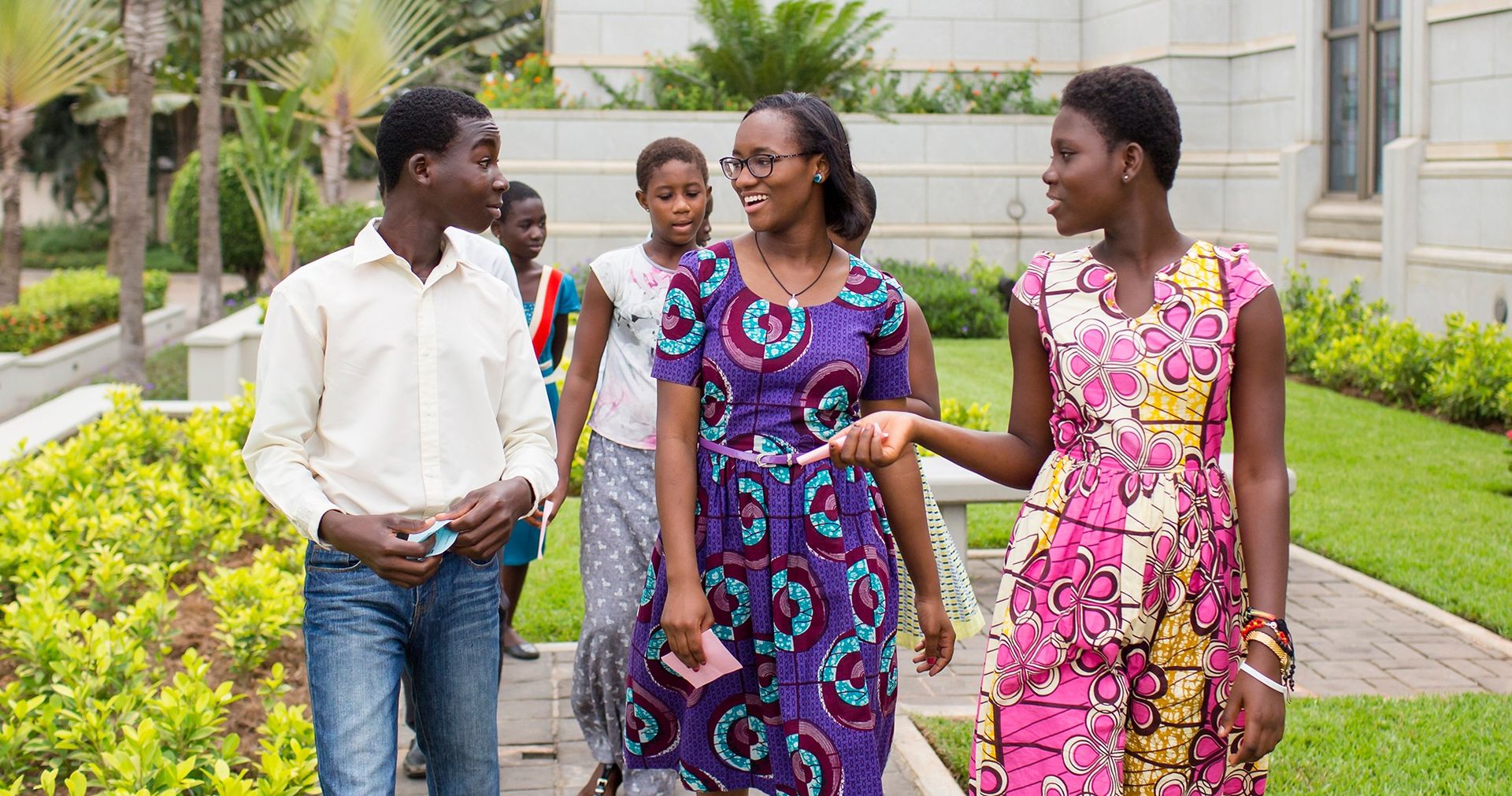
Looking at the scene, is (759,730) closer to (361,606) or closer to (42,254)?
(361,606)

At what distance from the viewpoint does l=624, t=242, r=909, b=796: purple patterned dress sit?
3.32 meters

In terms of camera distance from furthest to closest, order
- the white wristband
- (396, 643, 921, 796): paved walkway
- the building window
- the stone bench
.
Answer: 1. the building window
2. the stone bench
3. (396, 643, 921, 796): paved walkway
4. the white wristband

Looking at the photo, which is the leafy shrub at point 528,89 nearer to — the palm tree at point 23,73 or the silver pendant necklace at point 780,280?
the palm tree at point 23,73

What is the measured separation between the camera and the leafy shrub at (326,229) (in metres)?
18.5

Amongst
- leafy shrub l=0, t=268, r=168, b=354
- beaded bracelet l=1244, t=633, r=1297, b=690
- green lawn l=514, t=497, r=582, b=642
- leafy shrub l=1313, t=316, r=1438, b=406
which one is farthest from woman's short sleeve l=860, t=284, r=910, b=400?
leafy shrub l=0, t=268, r=168, b=354

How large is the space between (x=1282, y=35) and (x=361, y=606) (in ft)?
47.7

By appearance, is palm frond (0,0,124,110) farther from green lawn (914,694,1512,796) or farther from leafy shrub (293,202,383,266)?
green lawn (914,694,1512,796)

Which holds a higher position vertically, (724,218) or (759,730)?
(724,218)

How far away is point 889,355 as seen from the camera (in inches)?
136

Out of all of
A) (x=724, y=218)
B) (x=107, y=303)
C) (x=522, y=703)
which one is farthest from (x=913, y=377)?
(x=107, y=303)

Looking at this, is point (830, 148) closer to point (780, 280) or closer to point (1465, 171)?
point (780, 280)

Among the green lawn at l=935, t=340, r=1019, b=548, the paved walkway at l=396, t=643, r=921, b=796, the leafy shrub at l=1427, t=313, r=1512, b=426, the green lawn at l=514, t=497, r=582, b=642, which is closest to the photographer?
the paved walkway at l=396, t=643, r=921, b=796

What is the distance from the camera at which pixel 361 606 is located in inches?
121

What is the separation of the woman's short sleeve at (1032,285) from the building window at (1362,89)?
39.5 ft
